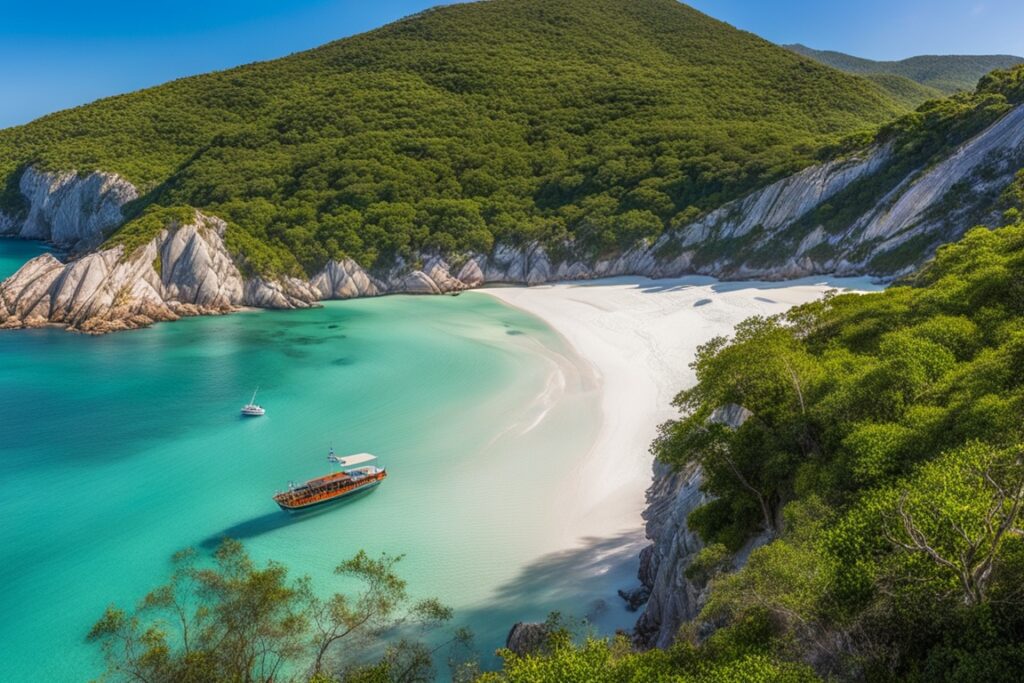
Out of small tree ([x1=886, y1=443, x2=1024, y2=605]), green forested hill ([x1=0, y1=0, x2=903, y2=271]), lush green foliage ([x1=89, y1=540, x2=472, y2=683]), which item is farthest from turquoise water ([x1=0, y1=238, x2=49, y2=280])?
Answer: small tree ([x1=886, y1=443, x2=1024, y2=605])

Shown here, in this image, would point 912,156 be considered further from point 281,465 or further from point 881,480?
point 281,465

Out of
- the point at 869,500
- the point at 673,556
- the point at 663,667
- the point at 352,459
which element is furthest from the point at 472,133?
the point at 663,667

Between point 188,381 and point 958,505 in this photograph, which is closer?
point 958,505

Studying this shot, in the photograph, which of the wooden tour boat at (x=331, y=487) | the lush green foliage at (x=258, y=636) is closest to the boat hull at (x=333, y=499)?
the wooden tour boat at (x=331, y=487)

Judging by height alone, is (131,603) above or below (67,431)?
below

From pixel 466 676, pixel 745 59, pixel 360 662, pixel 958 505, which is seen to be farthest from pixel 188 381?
pixel 745 59

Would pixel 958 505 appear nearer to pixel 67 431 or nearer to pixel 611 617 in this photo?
pixel 611 617
